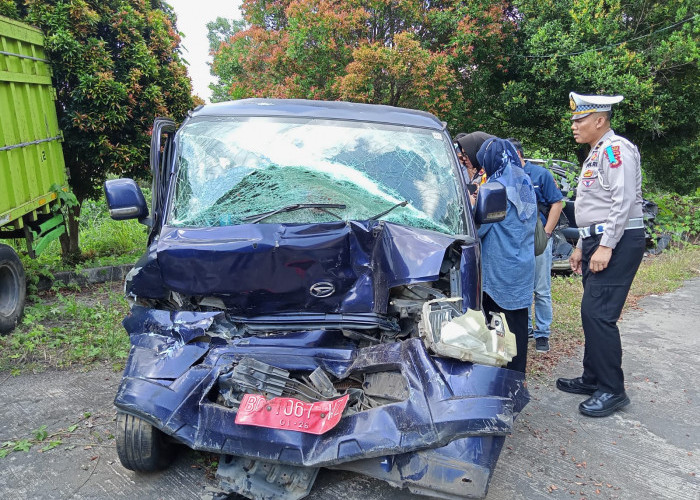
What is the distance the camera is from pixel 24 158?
5.52 meters

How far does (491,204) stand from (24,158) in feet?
15.7

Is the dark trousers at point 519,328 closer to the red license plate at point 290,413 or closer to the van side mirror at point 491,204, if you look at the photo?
the van side mirror at point 491,204

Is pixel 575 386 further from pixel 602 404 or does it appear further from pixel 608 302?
pixel 608 302

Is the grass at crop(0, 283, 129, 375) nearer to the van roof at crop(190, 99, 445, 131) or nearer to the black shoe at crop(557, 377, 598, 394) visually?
the van roof at crop(190, 99, 445, 131)

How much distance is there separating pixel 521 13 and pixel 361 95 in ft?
13.9

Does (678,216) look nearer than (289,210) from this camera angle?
No

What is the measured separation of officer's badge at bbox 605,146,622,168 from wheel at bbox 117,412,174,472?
3121mm

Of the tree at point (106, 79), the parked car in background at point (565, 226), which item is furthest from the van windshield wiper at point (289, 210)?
the parked car in background at point (565, 226)

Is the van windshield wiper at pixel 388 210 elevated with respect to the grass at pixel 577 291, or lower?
elevated

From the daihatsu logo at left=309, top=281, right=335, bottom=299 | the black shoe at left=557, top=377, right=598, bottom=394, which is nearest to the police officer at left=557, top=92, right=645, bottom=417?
the black shoe at left=557, top=377, right=598, bottom=394

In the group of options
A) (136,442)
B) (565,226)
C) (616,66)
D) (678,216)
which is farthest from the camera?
(678,216)

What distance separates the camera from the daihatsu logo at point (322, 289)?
9.60ft

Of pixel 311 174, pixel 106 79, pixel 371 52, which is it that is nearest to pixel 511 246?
pixel 311 174

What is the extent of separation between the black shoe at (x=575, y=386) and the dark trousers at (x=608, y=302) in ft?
0.92
